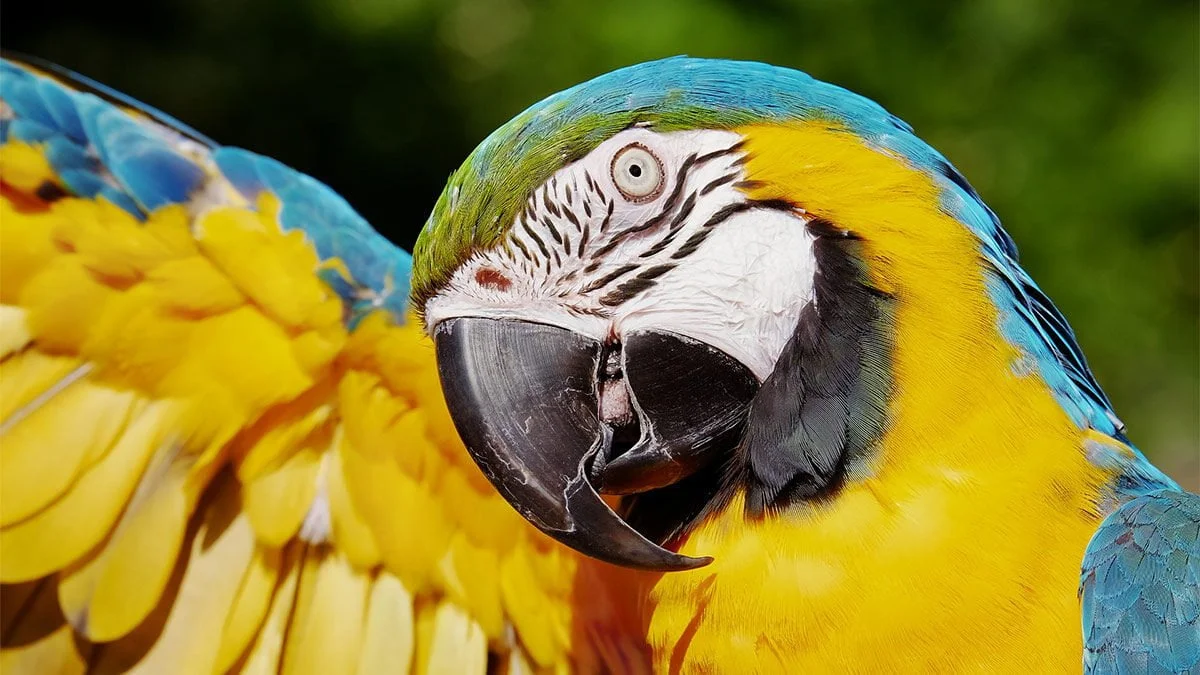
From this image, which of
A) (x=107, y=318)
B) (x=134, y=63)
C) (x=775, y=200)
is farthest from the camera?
(x=134, y=63)

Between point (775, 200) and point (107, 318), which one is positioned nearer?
point (775, 200)

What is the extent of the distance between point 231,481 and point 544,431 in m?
0.48

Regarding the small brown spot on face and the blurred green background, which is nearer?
the small brown spot on face

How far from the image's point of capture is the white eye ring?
1065 millimetres

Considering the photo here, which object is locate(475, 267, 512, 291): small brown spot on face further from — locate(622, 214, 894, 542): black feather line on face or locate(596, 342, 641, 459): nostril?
locate(622, 214, 894, 542): black feather line on face

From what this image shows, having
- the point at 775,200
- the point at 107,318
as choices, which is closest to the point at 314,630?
the point at 107,318

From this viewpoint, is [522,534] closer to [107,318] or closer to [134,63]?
[107,318]

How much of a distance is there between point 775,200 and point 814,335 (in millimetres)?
137

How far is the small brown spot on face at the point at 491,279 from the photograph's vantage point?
3.52 feet

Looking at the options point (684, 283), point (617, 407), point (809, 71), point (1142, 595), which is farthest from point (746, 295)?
point (809, 71)

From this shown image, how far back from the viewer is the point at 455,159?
361cm

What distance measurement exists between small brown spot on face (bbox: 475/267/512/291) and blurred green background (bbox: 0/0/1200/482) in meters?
2.37

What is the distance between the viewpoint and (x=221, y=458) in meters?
1.27

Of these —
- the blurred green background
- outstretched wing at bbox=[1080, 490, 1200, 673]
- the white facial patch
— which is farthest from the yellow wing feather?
the blurred green background
